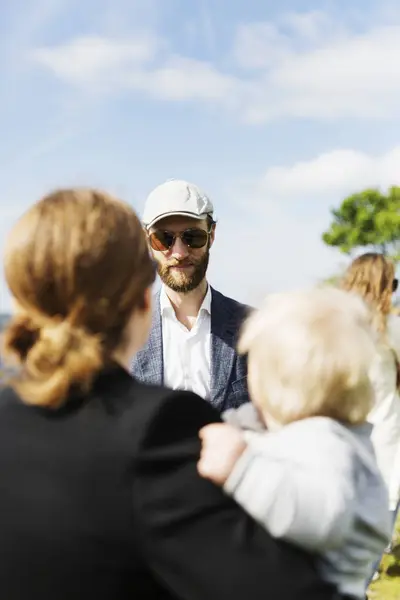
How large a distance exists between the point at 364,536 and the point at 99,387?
0.62 meters

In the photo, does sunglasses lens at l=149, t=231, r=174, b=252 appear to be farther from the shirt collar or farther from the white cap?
the shirt collar

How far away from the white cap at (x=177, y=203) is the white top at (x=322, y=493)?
232cm

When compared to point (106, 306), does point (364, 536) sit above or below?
below

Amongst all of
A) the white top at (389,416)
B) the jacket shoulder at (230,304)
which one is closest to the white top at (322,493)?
the jacket shoulder at (230,304)

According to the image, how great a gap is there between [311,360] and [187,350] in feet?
7.43

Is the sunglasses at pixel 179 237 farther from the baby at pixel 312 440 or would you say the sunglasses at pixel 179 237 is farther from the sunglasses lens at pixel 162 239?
the baby at pixel 312 440

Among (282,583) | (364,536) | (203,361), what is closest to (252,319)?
(364,536)

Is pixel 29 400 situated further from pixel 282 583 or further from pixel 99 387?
pixel 282 583

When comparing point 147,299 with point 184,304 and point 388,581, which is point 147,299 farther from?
point 388,581

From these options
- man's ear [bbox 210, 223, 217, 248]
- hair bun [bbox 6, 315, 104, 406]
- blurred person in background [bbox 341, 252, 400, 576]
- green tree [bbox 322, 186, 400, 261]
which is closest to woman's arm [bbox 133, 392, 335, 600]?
hair bun [bbox 6, 315, 104, 406]

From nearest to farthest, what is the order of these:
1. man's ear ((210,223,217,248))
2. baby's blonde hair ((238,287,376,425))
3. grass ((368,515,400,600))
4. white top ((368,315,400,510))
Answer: baby's blonde hair ((238,287,376,425))
man's ear ((210,223,217,248))
white top ((368,315,400,510))
grass ((368,515,400,600))

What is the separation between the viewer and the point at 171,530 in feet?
4.18

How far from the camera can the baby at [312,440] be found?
55.6 inches

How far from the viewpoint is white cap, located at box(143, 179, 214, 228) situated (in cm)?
390
